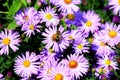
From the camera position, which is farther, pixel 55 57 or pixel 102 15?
pixel 102 15

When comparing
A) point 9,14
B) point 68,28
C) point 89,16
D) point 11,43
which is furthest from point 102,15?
point 11,43

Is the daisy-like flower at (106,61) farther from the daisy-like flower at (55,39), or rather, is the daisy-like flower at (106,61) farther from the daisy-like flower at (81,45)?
the daisy-like flower at (55,39)

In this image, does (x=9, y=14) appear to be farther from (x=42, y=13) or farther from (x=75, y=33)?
(x=75, y=33)

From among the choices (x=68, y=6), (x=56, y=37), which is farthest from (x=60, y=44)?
(x=68, y=6)

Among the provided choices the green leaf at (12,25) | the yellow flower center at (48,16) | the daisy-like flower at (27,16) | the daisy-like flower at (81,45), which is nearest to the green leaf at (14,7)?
the green leaf at (12,25)

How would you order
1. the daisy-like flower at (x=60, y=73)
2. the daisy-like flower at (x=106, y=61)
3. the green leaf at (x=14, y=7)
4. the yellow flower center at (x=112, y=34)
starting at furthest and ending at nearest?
the green leaf at (x=14, y=7), the yellow flower center at (x=112, y=34), the daisy-like flower at (x=106, y=61), the daisy-like flower at (x=60, y=73)

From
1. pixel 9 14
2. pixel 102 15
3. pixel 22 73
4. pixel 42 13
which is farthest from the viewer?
pixel 102 15

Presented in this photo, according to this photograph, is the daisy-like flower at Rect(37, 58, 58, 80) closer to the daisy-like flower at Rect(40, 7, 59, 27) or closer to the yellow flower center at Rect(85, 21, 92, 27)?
the daisy-like flower at Rect(40, 7, 59, 27)

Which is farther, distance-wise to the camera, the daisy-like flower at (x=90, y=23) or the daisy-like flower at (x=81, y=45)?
the daisy-like flower at (x=90, y=23)
